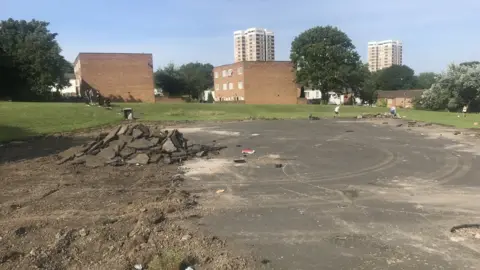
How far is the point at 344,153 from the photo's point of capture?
17594 mm

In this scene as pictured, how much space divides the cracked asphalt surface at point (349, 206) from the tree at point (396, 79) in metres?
129

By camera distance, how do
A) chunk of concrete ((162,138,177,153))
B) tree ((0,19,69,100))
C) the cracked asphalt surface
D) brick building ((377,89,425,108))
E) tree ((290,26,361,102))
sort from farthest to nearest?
brick building ((377,89,425,108)) → tree ((290,26,361,102)) → tree ((0,19,69,100)) → chunk of concrete ((162,138,177,153)) → the cracked asphalt surface

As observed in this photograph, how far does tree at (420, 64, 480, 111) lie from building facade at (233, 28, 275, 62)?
105550mm

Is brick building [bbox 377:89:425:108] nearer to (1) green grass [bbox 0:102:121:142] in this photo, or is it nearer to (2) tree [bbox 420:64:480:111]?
(2) tree [bbox 420:64:480:111]

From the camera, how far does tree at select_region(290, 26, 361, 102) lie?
247 feet

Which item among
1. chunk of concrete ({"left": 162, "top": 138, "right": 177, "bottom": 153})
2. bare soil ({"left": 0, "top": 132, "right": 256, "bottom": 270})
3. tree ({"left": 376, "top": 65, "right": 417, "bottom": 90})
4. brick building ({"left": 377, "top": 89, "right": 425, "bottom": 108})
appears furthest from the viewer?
tree ({"left": 376, "top": 65, "right": 417, "bottom": 90})

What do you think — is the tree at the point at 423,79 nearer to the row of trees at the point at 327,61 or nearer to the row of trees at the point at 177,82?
the row of trees at the point at 327,61

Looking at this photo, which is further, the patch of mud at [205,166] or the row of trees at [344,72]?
the row of trees at [344,72]

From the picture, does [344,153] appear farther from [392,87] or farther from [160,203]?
[392,87]

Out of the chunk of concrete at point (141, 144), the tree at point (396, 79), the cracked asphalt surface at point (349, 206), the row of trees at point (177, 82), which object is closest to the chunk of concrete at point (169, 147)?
the chunk of concrete at point (141, 144)

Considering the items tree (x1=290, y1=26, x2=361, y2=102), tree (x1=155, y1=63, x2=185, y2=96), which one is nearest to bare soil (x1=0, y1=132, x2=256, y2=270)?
tree (x1=290, y1=26, x2=361, y2=102)

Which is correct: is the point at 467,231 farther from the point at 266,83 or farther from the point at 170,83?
the point at 170,83

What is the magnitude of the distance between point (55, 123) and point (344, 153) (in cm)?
2319

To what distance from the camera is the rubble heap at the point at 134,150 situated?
15020 mm
